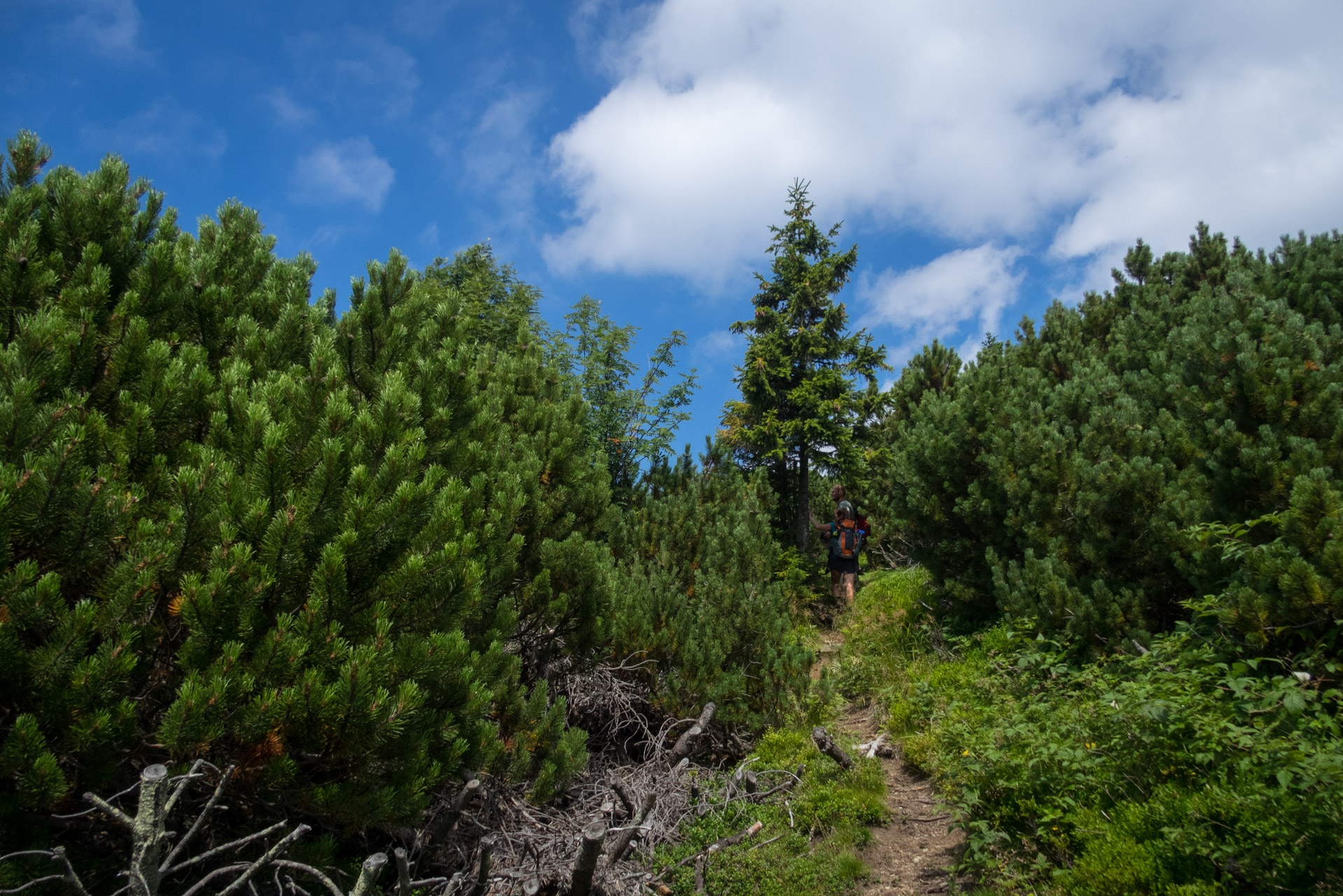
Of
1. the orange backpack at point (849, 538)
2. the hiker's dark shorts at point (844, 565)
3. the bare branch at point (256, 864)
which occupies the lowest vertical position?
the bare branch at point (256, 864)

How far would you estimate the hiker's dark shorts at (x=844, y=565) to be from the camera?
1084 cm

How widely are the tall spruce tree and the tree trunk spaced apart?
0.02 meters

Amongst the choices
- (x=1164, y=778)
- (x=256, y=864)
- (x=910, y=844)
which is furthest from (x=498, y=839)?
(x=1164, y=778)

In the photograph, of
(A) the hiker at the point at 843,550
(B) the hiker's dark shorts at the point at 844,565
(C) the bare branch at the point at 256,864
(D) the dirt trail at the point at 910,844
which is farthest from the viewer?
(B) the hiker's dark shorts at the point at 844,565

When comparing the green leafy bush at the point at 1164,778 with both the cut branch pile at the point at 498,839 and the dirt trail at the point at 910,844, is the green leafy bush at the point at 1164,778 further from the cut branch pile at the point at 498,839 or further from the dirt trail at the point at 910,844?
the cut branch pile at the point at 498,839

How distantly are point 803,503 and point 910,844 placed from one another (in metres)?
7.88

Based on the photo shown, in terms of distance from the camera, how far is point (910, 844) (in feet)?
15.5

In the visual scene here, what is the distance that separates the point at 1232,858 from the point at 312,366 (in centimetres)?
495

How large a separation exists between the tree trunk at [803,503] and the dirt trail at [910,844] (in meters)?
6.10

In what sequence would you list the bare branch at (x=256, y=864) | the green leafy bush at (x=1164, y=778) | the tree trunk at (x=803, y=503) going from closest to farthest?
the bare branch at (x=256, y=864) → the green leafy bush at (x=1164, y=778) → the tree trunk at (x=803, y=503)

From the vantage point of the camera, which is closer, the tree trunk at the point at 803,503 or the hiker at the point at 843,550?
the hiker at the point at 843,550

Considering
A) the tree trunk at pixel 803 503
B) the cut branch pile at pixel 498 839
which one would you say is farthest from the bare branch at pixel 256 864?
the tree trunk at pixel 803 503

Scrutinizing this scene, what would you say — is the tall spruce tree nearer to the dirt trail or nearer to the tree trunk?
the tree trunk

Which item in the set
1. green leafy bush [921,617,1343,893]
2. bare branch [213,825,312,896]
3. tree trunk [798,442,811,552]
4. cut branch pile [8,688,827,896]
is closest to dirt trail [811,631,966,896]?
green leafy bush [921,617,1343,893]
